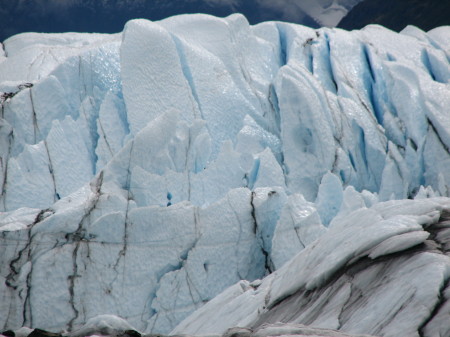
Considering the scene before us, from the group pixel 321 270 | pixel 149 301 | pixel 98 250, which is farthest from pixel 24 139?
pixel 321 270

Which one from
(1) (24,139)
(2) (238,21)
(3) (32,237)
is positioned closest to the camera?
(3) (32,237)

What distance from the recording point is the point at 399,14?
1332 inches

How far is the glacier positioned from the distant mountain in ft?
50.3

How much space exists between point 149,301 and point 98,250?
→ 1006 millimetres

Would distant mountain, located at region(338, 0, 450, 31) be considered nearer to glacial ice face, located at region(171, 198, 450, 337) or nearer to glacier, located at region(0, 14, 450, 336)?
glacier, located at region(0, 14, 450, 336)

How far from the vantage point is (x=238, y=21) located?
13312mm

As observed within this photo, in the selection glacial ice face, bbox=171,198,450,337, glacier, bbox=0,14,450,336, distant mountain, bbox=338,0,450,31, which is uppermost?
glacial ice face, bbox=171,198,450,337

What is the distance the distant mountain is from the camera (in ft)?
98.1

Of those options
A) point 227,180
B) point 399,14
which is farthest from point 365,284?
point 399,14

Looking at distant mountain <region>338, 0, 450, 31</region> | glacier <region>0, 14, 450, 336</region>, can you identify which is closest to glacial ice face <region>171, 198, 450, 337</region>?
glacier <region>0, 14, 450, 336</region>

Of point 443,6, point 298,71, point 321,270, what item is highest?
point 321,270

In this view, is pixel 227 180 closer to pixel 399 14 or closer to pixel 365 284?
pixel 365 284

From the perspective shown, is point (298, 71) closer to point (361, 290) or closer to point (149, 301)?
point (149, 301)

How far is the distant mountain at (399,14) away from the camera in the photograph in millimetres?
29891
